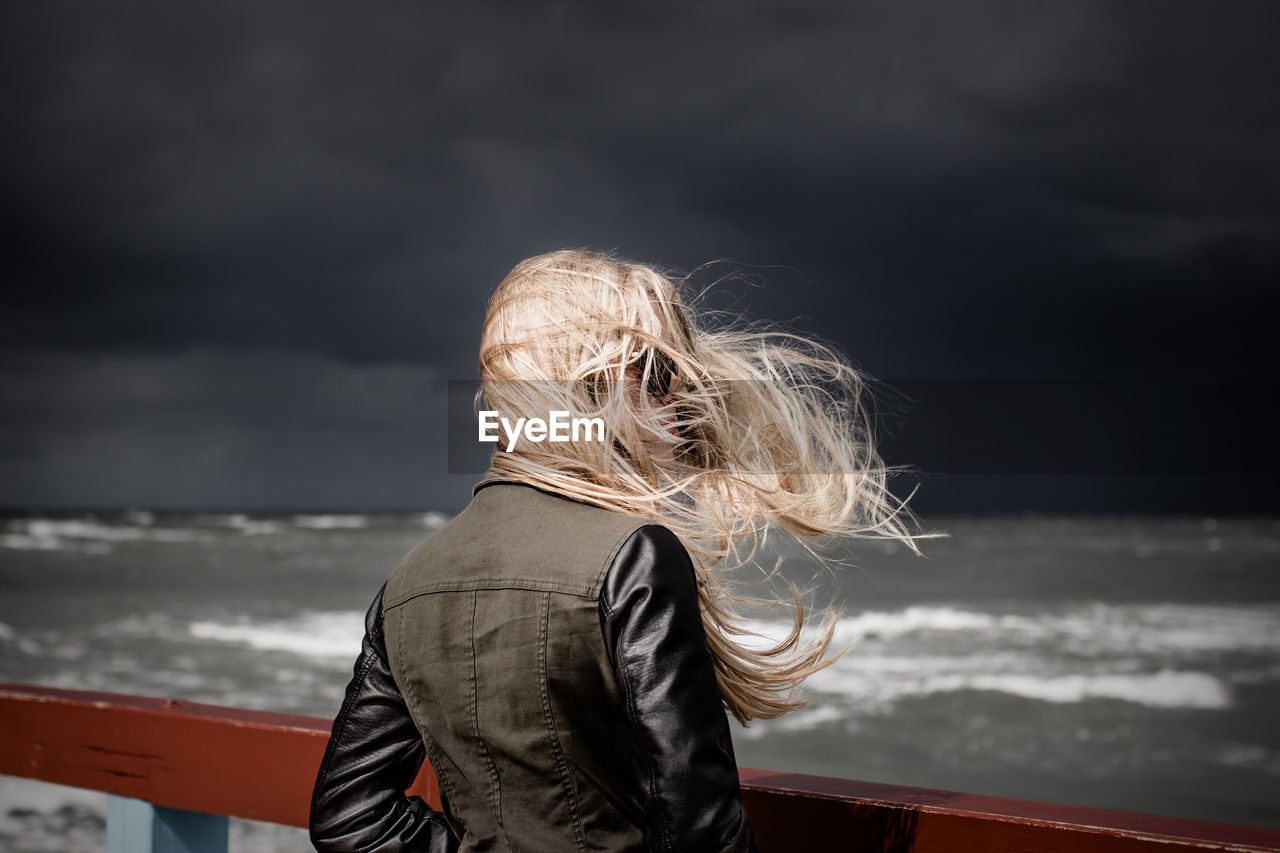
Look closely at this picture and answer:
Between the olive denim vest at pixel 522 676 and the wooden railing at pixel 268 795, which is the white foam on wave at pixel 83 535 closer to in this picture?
the wooden railing at pixel 268 795

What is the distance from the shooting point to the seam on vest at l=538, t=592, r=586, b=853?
917 mm

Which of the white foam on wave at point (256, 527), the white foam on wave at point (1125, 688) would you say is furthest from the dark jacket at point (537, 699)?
the white foam on wave at point (256, 527)

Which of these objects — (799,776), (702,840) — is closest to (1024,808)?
Answer: (799,776)

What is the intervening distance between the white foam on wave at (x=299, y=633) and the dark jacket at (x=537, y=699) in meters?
10.2

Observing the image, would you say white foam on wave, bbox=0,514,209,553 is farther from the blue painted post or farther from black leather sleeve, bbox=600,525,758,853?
black leather sleeve, bbox=600,525,758,853

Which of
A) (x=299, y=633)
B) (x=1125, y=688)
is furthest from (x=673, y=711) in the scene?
(x=299, y=633)

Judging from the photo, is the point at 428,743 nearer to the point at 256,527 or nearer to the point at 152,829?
the point at 152,829

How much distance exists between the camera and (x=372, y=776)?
1.08 m

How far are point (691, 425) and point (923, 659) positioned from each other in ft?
37.8

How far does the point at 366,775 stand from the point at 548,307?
0.59 m

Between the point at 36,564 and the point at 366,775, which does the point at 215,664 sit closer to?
the point at 366,775

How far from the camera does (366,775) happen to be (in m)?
1.08

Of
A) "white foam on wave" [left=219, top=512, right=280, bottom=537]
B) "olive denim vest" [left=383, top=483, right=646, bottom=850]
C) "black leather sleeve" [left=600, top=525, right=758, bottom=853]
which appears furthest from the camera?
"white foam on wave" [left=219, top=512, right=280, bottom=537]

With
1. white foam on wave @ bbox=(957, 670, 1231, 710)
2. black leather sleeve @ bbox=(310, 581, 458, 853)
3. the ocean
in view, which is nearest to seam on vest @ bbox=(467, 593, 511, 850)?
black leather sleeve @ bbox=(310, 581, 458, 853)
